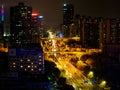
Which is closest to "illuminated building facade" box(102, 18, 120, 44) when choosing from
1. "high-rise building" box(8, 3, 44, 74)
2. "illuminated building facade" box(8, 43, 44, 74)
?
"high-rise building" box(8, 3, 44, 74)

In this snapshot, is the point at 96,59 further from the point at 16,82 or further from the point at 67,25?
the point at 67,25

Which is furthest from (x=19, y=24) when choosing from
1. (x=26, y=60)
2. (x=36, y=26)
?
(x=26, y=60)

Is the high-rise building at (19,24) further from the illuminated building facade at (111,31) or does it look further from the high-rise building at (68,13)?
the high-rise building at (68,13)

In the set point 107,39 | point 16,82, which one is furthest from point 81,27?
point 16,82

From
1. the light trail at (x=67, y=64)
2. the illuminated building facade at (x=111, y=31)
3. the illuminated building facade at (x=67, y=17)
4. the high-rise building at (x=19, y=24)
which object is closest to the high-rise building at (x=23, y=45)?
the high-rise building at (x=19, y=24)

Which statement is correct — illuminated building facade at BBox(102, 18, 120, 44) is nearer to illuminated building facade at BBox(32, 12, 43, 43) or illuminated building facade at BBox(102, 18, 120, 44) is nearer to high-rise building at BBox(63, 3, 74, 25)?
illuminated building facade at BBox(32, 12, 43, 43)

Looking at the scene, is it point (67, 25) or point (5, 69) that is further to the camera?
point (67, 25)
